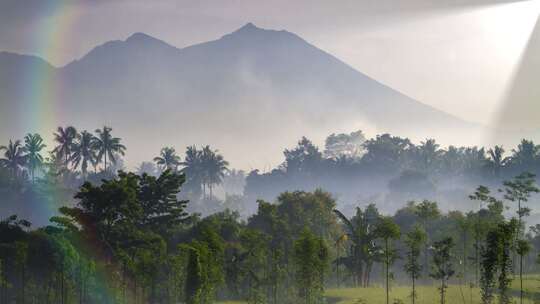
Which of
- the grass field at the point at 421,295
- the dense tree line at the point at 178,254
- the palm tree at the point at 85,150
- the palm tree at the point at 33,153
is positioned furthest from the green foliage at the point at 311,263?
the palm tree at the point at 33,153

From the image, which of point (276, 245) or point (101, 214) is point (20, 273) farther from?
point (276, 245)

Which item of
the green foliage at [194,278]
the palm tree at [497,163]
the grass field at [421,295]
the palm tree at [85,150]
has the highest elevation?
the palm tree at [85,150]

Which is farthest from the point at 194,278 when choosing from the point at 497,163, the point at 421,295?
the point at 497,163

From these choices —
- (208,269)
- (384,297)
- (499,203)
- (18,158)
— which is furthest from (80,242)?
(18,158)

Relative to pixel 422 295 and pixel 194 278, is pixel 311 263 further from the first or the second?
pixel 422 295

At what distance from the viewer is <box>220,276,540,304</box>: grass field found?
6166 cm

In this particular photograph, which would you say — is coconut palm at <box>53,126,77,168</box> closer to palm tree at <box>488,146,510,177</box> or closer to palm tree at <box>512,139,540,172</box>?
palm tree at <box>488,146,510,177</box>

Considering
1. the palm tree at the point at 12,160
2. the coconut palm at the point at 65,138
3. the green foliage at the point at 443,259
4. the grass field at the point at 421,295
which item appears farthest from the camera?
the palm tree at the point at 12,160

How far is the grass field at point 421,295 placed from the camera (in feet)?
202

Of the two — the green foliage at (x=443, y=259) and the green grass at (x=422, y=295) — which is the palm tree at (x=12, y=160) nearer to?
the green grass at (x=422, y=295)

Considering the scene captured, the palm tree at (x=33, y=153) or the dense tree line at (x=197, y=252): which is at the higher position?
the palm tree at (x=33, y=153)

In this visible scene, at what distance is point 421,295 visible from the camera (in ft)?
212

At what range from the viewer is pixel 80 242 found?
65.8 m

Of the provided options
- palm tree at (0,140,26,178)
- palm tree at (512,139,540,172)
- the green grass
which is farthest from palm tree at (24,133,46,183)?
the green grass
